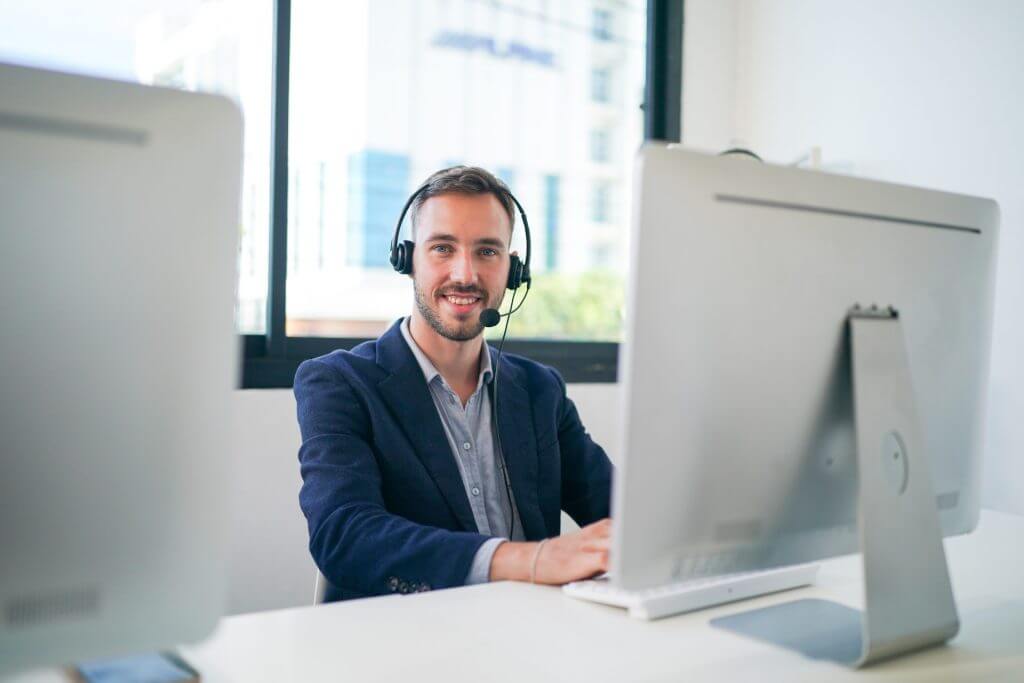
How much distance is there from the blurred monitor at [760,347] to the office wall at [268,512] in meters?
1.60

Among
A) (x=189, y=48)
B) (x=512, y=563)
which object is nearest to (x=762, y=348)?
(x=512, y=563)

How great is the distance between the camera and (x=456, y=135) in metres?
2.85

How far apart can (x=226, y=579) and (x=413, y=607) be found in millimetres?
470

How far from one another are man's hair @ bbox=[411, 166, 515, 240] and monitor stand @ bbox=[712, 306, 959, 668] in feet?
3.27

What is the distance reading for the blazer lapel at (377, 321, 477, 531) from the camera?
158cm

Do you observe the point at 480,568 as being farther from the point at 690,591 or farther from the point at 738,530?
the point at 738,530

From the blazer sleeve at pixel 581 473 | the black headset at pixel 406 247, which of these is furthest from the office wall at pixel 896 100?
the black headset at pixel 406 247

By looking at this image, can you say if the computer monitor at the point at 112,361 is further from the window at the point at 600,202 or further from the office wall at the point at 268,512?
the window at the point at 600,202

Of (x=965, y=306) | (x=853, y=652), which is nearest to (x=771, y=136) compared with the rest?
(x=965, y=306)

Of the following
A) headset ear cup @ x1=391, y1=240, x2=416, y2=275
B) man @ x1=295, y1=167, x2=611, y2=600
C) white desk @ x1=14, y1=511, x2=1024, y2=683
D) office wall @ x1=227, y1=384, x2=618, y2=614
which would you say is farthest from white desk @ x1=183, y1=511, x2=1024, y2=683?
office wall @ x1=227, y1=384, x2=618, y2=614

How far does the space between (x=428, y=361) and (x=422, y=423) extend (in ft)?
0.56

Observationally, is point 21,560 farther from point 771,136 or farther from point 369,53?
point 771,136

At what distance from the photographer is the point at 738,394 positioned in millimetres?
907

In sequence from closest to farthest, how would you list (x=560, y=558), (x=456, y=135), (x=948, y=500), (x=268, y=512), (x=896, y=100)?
A: (x=948, y=500), (x=560, y=558), (x=268, y=512), (x=896, y=100), (x=456, y=135)
